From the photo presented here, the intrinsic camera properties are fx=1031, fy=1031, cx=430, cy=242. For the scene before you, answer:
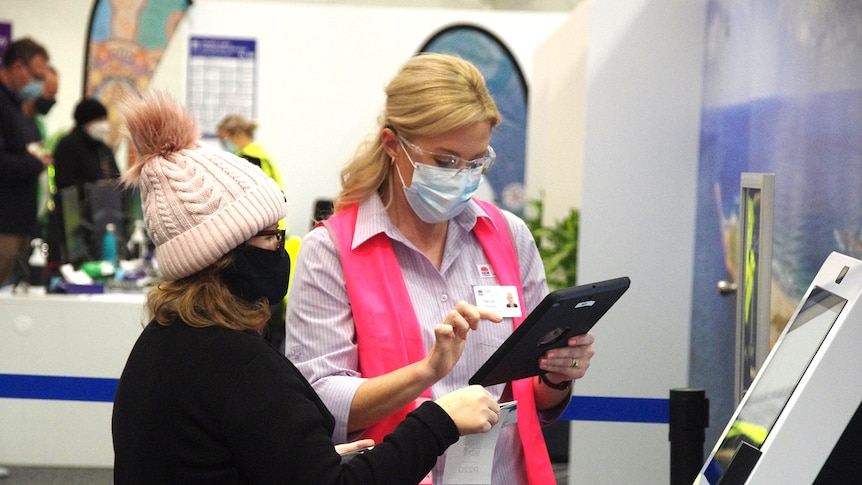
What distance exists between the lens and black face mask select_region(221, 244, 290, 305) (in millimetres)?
1543

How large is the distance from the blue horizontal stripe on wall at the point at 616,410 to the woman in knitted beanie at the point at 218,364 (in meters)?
1.64

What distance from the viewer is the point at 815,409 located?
135 centimetres

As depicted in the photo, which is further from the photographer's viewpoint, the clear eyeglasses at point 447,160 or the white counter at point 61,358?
the white counter at point 61,358

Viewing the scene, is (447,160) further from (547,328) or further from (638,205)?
(638,205)

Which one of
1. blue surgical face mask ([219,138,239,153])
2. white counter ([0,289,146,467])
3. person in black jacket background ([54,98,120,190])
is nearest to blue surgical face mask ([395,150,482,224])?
white counter ([0,289,146,467])

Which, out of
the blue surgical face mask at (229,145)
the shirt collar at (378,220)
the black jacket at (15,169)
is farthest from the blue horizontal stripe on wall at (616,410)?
the blue surgical face mask at (229,145)

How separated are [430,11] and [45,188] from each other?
4.97 m

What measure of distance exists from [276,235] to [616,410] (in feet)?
A: 6.66

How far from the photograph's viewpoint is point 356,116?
9.80 m

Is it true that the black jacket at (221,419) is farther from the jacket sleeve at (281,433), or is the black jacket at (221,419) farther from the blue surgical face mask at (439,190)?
the blue surgical face mask at (439,190)

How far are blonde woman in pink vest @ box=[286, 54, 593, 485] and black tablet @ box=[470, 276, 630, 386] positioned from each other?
6 cm

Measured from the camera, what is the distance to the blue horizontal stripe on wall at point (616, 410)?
326 cm

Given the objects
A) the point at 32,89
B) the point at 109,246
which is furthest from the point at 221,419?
the point at 32,89

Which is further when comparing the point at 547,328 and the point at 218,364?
the point at 547,328
